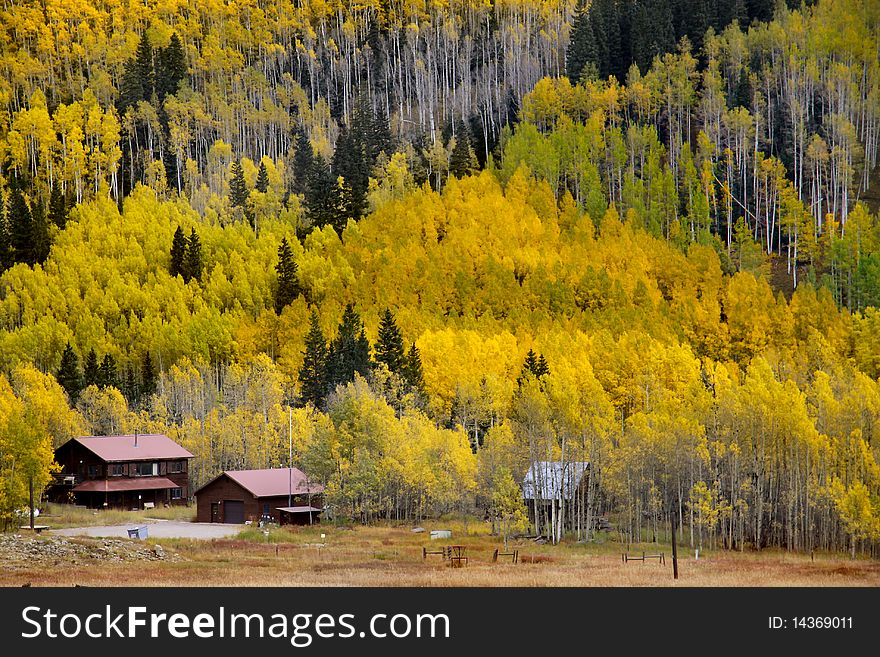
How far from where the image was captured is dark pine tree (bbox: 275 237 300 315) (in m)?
143

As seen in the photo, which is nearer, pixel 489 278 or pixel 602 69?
pixel 489 278

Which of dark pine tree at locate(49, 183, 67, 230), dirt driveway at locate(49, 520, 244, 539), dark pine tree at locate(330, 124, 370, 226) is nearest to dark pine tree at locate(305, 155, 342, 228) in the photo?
dark pine tree at locate(330, 124, 370, 226)

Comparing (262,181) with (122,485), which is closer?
(122,485)

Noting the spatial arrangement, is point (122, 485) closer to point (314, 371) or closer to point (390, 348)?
point (314, 371)

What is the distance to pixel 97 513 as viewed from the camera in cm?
9294

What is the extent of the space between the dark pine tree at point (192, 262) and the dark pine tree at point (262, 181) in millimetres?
18597

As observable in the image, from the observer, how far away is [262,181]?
16900cm

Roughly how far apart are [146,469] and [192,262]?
53345 mm

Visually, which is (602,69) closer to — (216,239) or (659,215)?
(659,215)

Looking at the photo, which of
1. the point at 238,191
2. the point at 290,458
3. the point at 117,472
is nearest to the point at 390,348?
the point at 290,458

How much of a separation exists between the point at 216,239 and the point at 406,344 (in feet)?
134

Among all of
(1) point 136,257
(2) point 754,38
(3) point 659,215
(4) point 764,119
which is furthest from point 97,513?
(2) point 754,38

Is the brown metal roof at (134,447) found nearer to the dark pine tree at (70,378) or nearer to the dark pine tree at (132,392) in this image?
the dark pine tree at (132,392)

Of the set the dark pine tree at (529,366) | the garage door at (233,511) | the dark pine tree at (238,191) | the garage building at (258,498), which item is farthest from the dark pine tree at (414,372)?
the dark pine tree at (238,191)
